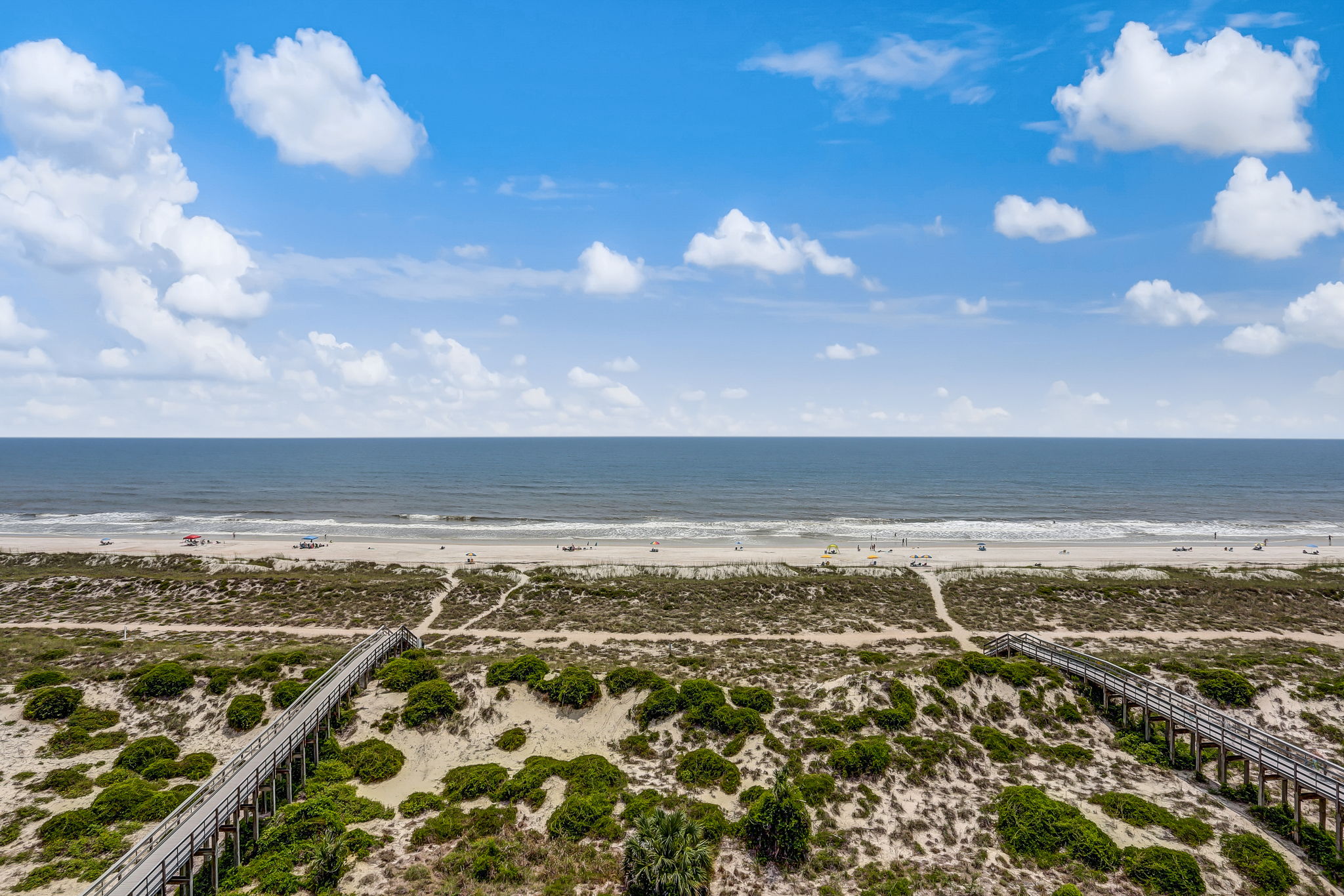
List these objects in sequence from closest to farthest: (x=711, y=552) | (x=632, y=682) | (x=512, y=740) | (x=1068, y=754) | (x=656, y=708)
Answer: (x=1068, y=754) < (x=512, y=740) < (x=656, y=708) < (x=632, y=682) < (x=711, y=552)

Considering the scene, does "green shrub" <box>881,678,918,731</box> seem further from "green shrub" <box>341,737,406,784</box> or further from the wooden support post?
"green shrub" <box>341,737,406,784</box>

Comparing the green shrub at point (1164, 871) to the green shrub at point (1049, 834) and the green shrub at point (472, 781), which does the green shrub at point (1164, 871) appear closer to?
the green shrub at point (1049, 834)

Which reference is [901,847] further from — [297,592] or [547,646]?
[297,592]

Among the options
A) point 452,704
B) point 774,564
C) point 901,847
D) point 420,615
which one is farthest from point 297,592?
point 901,847

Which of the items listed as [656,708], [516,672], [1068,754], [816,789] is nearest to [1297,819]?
[1068,754]

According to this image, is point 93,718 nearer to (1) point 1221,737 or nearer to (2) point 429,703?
(2) point 429,703

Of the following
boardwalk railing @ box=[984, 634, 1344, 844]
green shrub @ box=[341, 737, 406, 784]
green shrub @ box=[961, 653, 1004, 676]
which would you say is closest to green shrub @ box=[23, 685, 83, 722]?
green shrub @ box=[341, 737, 406, 784]

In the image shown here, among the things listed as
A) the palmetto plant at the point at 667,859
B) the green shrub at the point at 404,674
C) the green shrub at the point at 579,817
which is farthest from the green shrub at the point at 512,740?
the palmetto plant at the point at 667,859
